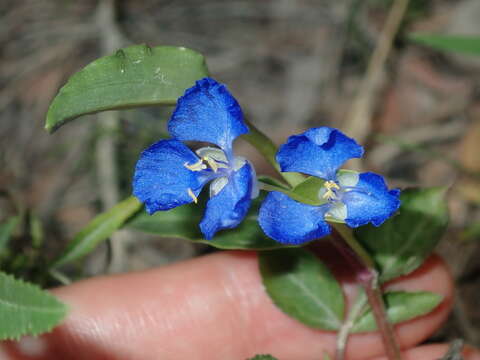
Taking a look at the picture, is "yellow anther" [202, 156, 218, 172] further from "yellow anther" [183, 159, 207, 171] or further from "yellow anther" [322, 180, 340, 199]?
"yellow anther" [322, 180, 340, 199]

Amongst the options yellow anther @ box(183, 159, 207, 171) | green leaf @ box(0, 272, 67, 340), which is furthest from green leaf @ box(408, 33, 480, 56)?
green leaf @ box(0, 272, 67, 340)

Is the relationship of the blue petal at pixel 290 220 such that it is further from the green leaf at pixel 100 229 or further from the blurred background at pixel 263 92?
the blurred background at pixel 263 92

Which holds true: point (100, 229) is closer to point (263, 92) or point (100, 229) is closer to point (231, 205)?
point (231, 205)

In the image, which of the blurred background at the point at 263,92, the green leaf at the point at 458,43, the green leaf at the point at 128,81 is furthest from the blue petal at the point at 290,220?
the blurred background at the point at 263,92

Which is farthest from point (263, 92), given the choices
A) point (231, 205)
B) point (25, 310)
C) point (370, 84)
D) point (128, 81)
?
point (25, 310)

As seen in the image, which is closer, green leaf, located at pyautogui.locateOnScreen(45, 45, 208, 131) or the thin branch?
green leaf, located at pyautogui.locateOnScreen(45, 45, 208, 131)

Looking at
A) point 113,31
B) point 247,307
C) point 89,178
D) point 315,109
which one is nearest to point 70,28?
point 113,31

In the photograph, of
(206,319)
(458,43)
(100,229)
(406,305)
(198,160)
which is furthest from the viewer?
(458,43)
